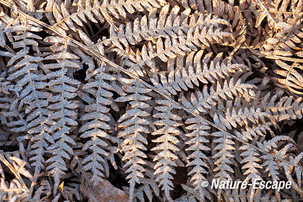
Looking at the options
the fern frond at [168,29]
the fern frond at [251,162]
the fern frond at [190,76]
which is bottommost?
the fern frond at [251,162]

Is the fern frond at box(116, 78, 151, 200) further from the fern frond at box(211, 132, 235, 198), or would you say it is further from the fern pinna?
the fern frond at box(211, 132, 235, 198)

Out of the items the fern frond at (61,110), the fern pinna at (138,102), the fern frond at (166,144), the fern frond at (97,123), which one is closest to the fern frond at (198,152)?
the fern pinna at (138,102)

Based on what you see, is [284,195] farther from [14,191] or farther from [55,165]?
[14,191]

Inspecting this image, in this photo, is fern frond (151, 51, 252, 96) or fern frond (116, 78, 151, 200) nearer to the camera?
fern frond (116, 78, 151, 200)

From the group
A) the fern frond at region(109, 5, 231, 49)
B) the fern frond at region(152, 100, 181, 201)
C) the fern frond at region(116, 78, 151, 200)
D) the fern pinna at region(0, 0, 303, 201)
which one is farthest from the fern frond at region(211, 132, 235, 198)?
the fern frond at region(109, 5, 231, 49)

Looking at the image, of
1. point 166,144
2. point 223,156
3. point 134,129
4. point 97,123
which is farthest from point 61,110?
point 223,156


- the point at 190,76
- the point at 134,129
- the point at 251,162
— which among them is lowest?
the point at 251,162

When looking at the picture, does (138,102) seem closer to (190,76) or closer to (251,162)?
(190,76)

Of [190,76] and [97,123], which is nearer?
[97,123]

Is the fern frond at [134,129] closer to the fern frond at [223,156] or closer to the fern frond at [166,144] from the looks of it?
the fern frond at [166,144]
